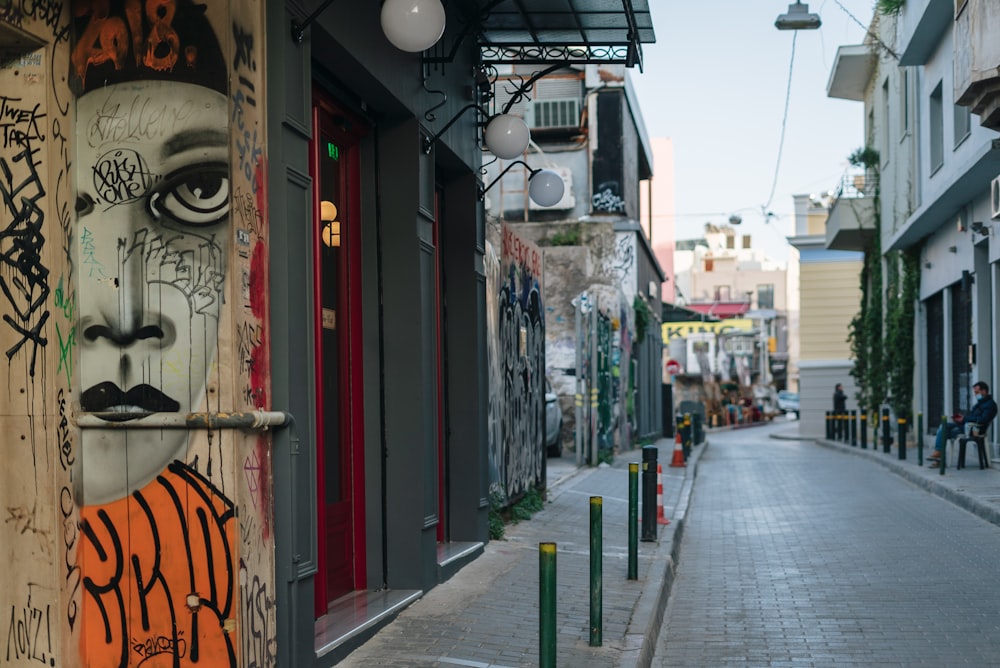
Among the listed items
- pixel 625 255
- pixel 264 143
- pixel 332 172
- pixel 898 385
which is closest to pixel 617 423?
pixel 625 255

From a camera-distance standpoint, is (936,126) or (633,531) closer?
(633,531)

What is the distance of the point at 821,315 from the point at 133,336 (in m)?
39.5

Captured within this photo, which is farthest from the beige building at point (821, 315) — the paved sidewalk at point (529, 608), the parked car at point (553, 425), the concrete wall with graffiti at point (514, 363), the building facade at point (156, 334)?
the building facade at point (156, 334)

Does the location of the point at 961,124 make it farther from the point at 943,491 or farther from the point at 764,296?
the point at 764,296

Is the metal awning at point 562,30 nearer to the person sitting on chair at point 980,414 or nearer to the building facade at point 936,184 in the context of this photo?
the building facade at point 936,184

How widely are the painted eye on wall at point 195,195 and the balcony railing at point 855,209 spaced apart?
2952cm

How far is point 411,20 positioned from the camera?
22.4 feet

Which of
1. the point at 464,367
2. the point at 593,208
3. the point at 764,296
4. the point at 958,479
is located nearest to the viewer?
the point at 464,367

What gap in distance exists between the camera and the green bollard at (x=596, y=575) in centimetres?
689

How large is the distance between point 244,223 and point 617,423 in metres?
22.3

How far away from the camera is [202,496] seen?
5488 millimetres

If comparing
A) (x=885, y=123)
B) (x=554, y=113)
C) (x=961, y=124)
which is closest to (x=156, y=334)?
(x=961, y=124)

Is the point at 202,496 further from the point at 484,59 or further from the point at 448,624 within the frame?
the point at 484,59

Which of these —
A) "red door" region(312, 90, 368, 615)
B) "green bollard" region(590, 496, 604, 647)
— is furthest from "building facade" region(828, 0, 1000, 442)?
"green bollard" region(590, 496, 604, 647)
